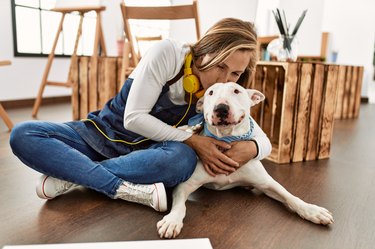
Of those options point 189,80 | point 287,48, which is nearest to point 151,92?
point 189,80

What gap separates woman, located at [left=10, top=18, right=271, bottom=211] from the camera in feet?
3.51

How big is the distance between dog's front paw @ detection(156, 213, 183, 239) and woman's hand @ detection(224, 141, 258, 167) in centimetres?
29

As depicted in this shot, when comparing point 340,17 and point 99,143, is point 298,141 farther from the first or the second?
point 340,17

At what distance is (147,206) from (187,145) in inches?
9.2

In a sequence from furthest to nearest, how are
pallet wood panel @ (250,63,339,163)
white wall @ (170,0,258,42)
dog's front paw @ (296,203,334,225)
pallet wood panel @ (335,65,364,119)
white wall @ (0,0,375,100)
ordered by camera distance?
1. pallet wood panel @ (335,65,364,119)
2. white wall @ (170,0,258,42)
3. white wall @ (0,0,375,100)
4. pallet wood panel @ (250,63,339,163)
5. dog's front paw @ (296,203,334,225)

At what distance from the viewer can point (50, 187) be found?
3.60 feet

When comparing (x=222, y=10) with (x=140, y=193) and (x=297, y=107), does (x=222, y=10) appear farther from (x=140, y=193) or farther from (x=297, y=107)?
(x=140, y=193)

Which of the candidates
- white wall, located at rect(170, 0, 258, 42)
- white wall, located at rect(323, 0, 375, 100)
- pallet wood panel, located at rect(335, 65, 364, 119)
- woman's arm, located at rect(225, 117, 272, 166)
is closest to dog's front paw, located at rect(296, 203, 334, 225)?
woman's arm, located at rect(225, 117, 272, 166)

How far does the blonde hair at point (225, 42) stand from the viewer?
1.07 metres

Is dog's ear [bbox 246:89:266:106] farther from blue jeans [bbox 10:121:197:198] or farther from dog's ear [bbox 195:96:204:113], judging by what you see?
blue jeans [bbox 10:121:197:198]

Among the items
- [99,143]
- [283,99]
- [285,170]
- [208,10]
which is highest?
[208,10]

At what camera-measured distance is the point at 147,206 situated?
109cm

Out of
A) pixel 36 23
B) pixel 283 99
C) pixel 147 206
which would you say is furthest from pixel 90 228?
pixel 36 23

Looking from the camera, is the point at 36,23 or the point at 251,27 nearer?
the point at 251,27
